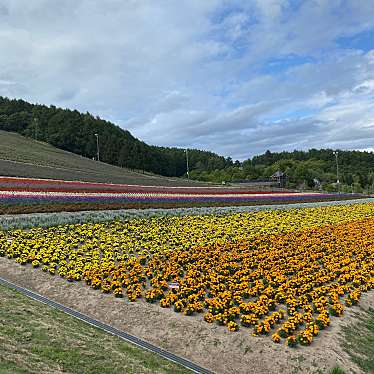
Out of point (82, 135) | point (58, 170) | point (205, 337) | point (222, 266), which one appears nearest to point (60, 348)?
point (205, 337)

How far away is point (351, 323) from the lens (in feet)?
31.5

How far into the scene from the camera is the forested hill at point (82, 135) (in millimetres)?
92500

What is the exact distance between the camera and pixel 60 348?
7.46 m

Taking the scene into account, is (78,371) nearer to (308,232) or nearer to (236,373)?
(236,373)

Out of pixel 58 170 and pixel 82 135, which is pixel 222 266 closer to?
pixel 58 170

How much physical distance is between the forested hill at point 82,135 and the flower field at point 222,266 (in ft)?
241

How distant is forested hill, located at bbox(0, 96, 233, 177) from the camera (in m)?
92.5

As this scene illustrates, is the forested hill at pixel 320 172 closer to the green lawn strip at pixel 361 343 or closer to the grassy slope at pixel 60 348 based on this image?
the green lawn strip at pixel 361 343

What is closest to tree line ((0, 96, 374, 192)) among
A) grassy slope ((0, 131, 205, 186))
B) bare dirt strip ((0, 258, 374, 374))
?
grassy slope ((0, 131, 205, 186))

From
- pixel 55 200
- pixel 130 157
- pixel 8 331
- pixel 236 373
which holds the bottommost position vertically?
pixel 236 373

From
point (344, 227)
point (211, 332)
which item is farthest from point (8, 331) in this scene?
point (344, 227)

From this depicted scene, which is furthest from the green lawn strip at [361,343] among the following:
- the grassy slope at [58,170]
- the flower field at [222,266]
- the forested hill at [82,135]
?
the forested hill at [82,135]

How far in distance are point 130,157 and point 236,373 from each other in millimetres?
84299

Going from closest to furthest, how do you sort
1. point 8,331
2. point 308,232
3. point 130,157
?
point 8,331 < point 308,232 < point 130,157
